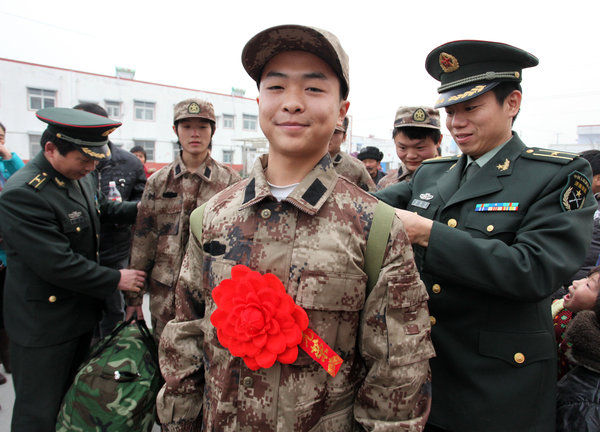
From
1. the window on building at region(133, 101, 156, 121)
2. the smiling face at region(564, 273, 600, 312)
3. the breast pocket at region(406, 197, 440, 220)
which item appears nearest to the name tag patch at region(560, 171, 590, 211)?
the breast pocket at region(406, 197, 440, 220)

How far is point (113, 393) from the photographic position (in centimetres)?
216

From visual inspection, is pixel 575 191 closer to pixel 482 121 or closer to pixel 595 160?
pixel 482 121

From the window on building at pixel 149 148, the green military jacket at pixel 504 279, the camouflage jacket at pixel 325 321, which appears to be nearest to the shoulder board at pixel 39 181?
the camouflage jacket at pixel 325 321

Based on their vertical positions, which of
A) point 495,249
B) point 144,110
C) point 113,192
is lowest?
point 113,192

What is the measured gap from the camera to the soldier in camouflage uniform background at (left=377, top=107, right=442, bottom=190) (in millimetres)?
3219

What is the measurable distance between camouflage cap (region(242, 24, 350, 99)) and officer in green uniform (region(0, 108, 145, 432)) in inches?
63.8

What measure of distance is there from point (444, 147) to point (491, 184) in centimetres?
3866

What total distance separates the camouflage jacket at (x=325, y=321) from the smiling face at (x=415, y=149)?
7.34 feet

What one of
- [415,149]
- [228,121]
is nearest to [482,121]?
[415,149]

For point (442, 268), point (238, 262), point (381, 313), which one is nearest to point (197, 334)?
point (238, 262)

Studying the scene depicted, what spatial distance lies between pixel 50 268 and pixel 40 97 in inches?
1041

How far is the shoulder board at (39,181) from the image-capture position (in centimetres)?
227

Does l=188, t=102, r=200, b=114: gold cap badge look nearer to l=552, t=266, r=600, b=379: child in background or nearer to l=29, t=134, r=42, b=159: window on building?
l=552, t=266, r=600, b=379: child in background

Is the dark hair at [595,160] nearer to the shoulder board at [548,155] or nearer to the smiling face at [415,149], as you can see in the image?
the smiling face at [415,149]
